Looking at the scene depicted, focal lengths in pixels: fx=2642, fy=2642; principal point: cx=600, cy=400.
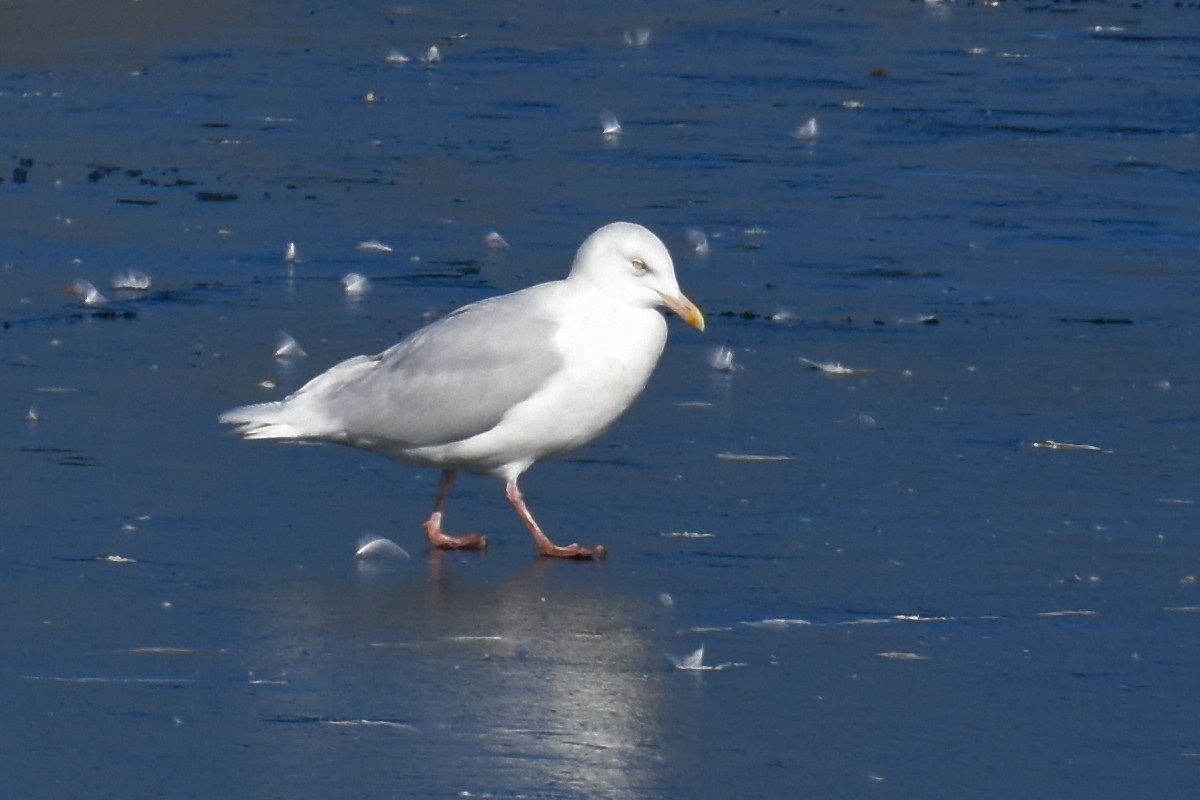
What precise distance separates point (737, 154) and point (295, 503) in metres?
7.28

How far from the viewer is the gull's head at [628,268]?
7715mm

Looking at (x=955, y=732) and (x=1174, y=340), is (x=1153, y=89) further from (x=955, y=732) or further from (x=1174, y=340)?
(x=955, y=732)

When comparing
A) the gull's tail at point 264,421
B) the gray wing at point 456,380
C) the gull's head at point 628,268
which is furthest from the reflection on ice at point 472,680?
the gull's head at point 628,268

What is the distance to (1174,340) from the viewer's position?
1029 centimetres

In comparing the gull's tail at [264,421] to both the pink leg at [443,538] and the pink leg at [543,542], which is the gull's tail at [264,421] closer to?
the pink leg at [443,538]

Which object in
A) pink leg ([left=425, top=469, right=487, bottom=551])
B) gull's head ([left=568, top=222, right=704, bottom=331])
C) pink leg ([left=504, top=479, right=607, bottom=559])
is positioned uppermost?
gull's head ([left=568, top=222, right=704, bottom=331])

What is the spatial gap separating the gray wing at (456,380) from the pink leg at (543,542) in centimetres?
21

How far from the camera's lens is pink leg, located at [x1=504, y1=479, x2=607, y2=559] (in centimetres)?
720

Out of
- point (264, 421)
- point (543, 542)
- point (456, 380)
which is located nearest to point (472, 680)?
point (543, 542)

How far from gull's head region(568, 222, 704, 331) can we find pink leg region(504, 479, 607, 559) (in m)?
0.64

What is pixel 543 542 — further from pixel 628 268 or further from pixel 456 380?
pixel 628 268

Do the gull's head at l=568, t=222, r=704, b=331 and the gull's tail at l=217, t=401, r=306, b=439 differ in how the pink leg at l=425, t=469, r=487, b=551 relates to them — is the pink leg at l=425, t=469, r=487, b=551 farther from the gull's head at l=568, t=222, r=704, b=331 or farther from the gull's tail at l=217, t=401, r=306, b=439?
the gull's head at l=568, t=222, r=704, b=331

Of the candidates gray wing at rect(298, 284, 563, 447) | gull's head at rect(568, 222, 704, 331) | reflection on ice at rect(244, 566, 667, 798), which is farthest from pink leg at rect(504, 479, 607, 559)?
gull's head at rect(568, 222, 704, 331)

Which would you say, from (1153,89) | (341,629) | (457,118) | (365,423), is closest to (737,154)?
(457,118)
